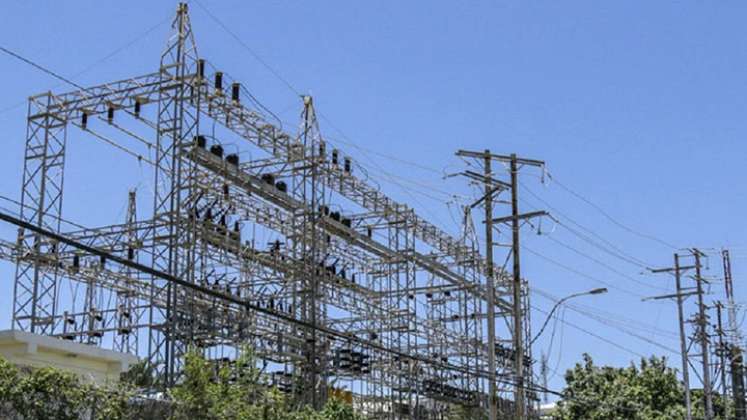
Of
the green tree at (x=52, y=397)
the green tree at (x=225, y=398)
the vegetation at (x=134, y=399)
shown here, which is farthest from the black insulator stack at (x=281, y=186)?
the green tree at (x=52, y=397)

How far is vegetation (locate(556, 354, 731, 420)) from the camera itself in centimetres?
5841

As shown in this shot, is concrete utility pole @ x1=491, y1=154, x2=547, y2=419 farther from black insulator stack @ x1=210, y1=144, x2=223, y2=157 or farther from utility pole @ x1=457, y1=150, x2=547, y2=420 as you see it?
black insulator stack @ x1=210, y1=144, x2=223, y2=157

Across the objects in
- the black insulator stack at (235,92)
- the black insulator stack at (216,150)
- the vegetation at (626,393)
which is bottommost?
the vegetation at (626,393)

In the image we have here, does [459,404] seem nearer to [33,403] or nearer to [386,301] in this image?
[386,301]

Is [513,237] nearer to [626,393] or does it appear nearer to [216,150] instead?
[216,150]

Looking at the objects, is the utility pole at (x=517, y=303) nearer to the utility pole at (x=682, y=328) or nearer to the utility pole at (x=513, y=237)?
the utility pole at (x=513, y=237)

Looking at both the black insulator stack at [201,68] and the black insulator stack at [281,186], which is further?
the black insulator stack at [281,186]

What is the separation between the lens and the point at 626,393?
197 ft

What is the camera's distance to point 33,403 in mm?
20344

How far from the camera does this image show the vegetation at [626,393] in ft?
192

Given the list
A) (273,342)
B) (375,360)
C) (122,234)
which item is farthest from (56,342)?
(375,360)

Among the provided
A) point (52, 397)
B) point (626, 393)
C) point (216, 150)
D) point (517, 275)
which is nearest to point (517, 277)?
point (517, 275)

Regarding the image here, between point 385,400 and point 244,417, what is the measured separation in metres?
29.0

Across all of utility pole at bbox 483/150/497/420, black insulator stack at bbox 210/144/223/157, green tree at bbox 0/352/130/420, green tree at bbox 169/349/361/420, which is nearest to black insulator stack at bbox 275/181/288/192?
black insulator stack at bbox 210/144/223/157
